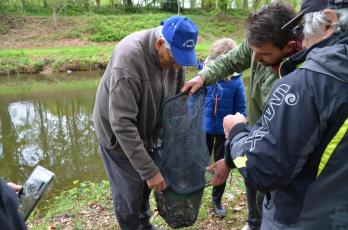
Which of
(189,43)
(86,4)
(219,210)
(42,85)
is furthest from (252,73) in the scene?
(86,4)

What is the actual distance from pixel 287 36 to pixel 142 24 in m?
27.7

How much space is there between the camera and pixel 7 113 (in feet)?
41.3

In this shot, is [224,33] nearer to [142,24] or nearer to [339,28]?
[142,24]

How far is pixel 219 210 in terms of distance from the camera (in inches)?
171

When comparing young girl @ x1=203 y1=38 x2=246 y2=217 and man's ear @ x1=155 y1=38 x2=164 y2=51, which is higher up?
man's ear @ x1=155 y1=38 x2=164 y2=51

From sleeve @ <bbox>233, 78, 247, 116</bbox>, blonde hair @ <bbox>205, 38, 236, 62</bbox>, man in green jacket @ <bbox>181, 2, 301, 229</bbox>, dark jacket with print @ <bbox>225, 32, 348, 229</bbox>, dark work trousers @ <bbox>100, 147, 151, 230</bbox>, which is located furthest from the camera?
sleeve @ <bbox>233, 78, 247, 116</bbox>

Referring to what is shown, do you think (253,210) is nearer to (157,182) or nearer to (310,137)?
(157,182)

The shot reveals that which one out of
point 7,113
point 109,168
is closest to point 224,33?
point 7,113

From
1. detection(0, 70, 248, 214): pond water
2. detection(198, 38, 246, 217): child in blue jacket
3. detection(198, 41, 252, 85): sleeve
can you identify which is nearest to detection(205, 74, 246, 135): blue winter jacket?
detection(198, 38, 246, 217): child in blue jacket

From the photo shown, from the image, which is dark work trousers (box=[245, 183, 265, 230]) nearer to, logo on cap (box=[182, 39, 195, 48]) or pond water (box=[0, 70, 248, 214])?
logo on cap (box=[182, 39, 195, 48])

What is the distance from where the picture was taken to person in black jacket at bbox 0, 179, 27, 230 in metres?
1.33

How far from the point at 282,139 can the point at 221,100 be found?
110 inches

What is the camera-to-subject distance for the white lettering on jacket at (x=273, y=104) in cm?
152

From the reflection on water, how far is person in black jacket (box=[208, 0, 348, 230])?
19.7ft
